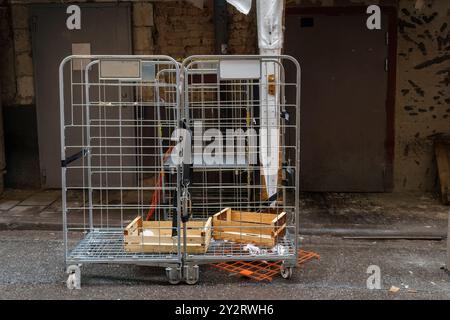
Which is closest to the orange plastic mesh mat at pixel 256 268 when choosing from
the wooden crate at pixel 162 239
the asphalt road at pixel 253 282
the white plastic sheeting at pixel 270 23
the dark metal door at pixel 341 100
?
the asphalt road at pixel 253 282

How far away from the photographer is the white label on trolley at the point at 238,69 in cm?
459

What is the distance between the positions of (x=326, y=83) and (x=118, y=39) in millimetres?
3041

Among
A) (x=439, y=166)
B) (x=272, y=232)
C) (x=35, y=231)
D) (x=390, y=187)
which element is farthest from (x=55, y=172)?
(x=439, y=166)

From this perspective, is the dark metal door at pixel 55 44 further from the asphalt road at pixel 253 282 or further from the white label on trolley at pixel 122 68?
the white label on trolley at pixel 122 68

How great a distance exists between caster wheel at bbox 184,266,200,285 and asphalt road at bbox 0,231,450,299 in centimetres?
5

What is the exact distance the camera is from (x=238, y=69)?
4.61 m

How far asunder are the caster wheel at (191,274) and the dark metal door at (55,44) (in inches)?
159

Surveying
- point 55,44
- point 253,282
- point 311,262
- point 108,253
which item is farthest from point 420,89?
point 55,44

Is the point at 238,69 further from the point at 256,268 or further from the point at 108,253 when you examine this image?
the point at 108,253

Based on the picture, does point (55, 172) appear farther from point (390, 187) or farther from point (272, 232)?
point (390, 187)

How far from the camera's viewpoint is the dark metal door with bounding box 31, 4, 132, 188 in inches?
300

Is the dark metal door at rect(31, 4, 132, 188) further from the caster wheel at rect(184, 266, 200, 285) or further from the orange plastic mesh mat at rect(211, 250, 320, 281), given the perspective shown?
the caster wheel at rect(184, 266, 200, 285)

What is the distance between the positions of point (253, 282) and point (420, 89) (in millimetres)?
4462
